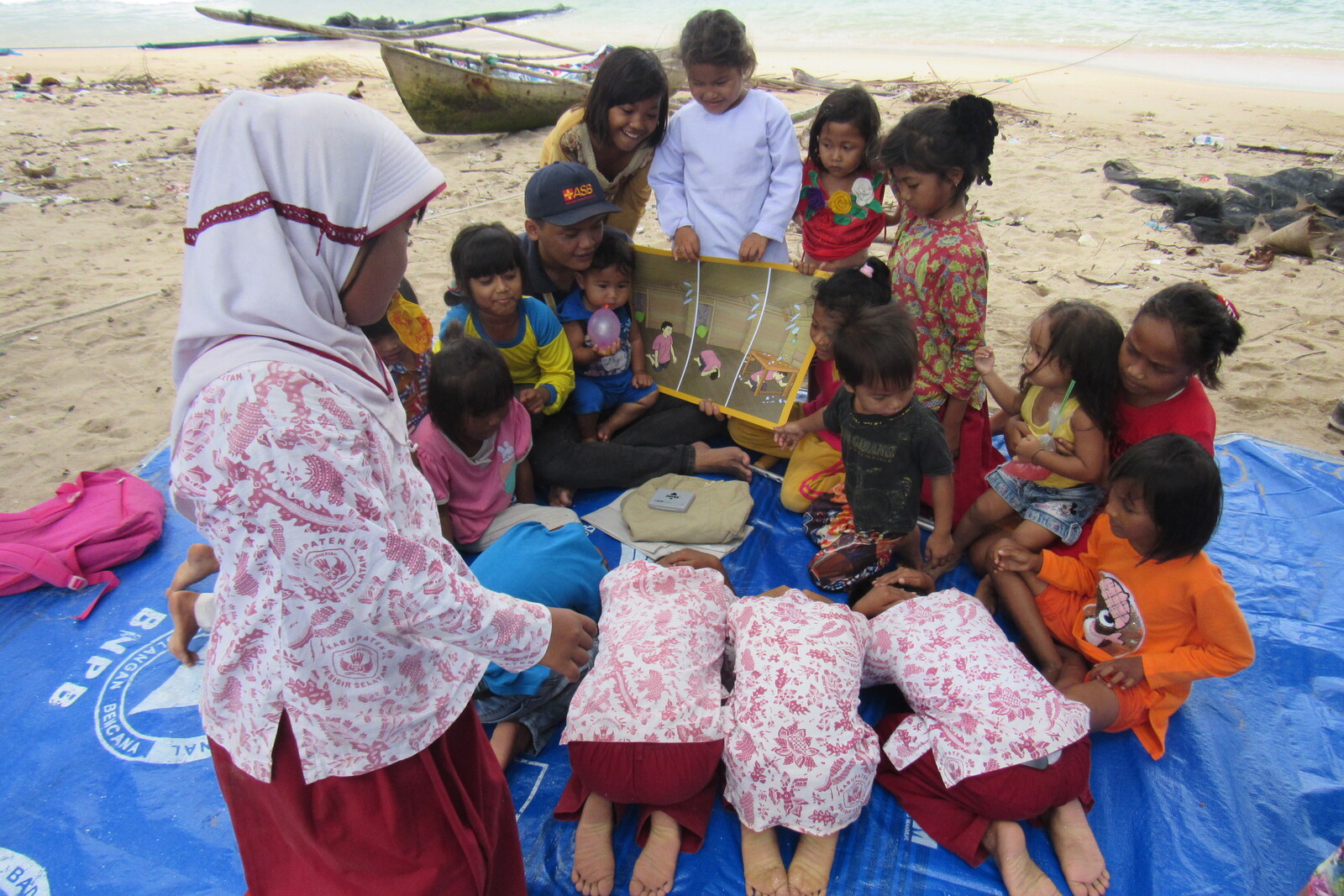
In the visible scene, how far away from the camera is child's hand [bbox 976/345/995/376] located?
2547mm

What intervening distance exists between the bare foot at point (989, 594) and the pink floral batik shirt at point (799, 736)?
825mm

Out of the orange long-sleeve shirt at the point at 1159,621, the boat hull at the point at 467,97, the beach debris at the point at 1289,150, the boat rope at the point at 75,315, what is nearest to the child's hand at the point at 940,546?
the orange long-sleeve shirt at the point at 1159,621

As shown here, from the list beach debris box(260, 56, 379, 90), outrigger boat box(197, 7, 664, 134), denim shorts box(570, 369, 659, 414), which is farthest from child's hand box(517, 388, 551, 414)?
beach debris box(260, 56, 379, 90)

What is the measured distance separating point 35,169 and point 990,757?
8868 mm

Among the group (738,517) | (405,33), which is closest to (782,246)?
(738,517)

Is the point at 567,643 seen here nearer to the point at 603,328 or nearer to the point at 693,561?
the point at 693,561

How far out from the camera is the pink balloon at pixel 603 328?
10.7ft

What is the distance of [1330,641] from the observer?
2.29m

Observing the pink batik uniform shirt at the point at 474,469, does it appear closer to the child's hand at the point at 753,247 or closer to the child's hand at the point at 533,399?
the child's hand at the point at 533,399

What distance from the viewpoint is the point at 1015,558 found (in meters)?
2.32

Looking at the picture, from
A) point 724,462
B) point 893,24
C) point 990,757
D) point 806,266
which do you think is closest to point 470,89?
point 806,266

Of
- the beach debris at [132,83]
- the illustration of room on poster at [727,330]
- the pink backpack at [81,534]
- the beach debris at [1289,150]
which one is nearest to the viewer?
the pink backpack at [81,534]

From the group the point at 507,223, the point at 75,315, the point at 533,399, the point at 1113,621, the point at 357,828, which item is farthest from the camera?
the point at 507,223

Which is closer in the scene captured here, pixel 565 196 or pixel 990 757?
pixel 990 757
